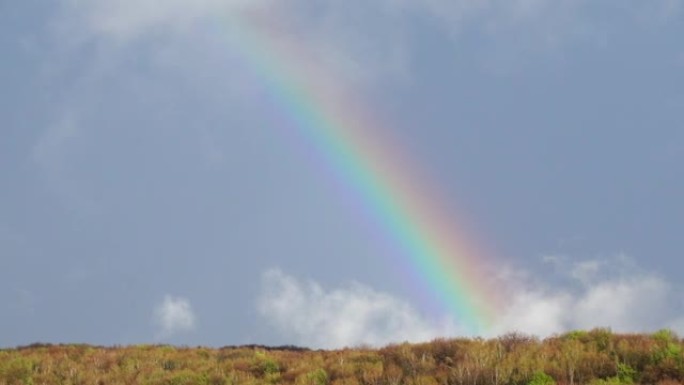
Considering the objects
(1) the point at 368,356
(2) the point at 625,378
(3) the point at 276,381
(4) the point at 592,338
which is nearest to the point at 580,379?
(2) the point at 625,378

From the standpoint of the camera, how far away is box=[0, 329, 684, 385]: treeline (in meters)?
12.9

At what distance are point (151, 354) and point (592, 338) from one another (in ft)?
45.2

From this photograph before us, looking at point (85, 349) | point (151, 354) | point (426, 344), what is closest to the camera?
point (426, 344)

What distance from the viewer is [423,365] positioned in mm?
14898

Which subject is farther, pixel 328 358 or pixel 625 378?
pixel 328 358

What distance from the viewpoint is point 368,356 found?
16828mm

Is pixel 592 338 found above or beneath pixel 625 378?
above

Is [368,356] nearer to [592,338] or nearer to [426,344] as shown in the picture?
[426,344]

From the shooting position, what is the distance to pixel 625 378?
1231 cm

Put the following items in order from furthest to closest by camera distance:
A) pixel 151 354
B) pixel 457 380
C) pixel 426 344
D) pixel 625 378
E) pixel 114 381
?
pixel 151 354 → pixel 114 381 → pixel 426 344 → pixel 457 380 → pixel 625 378

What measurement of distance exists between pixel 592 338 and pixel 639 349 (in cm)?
187

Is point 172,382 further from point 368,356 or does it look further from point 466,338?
point 466,338

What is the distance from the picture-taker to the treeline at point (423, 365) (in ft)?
42.4

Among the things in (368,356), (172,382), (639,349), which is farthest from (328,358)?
(639,349)
